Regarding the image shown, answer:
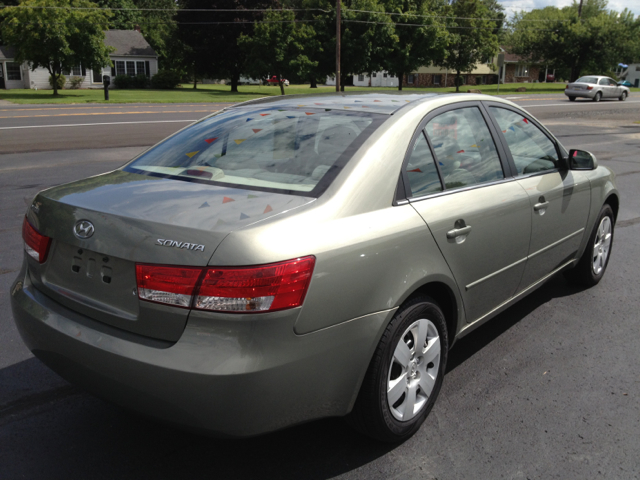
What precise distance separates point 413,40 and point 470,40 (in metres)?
12.1

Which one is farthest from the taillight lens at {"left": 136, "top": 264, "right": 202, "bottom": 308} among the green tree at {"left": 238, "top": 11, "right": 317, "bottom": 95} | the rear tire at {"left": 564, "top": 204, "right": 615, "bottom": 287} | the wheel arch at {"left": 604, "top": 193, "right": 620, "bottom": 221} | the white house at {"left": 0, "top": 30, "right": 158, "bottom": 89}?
the white house at {"left": 0, "top": 30, "right": 158, "bottom": 89}

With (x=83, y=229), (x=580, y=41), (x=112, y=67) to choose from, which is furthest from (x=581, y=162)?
(x=580, y=41)

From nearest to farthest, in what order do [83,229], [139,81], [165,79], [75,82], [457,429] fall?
[83,229], [457,429], [75,82], [165,79], [139,81]

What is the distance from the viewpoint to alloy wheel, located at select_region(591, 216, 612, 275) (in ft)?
16.6

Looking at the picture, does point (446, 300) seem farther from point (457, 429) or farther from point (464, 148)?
point (464, 148)

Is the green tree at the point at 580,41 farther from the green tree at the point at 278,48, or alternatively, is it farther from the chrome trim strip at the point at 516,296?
the chrome trim strip at the point at 516,296

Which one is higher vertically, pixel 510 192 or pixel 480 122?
pixel 480 122

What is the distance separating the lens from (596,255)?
5.15 meters

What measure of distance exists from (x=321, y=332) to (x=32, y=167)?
31.9 ft

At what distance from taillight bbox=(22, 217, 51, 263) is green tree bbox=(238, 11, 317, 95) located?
1670 inches

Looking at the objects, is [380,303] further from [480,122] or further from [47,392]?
[47,392]

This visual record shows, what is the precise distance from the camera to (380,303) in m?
2.60

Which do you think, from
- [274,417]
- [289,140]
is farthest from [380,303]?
[289,140]

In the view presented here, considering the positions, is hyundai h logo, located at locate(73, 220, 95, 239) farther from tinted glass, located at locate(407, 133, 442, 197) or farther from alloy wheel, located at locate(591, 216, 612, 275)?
alloy wheel, located at locate(591, 216, 612, 275)
